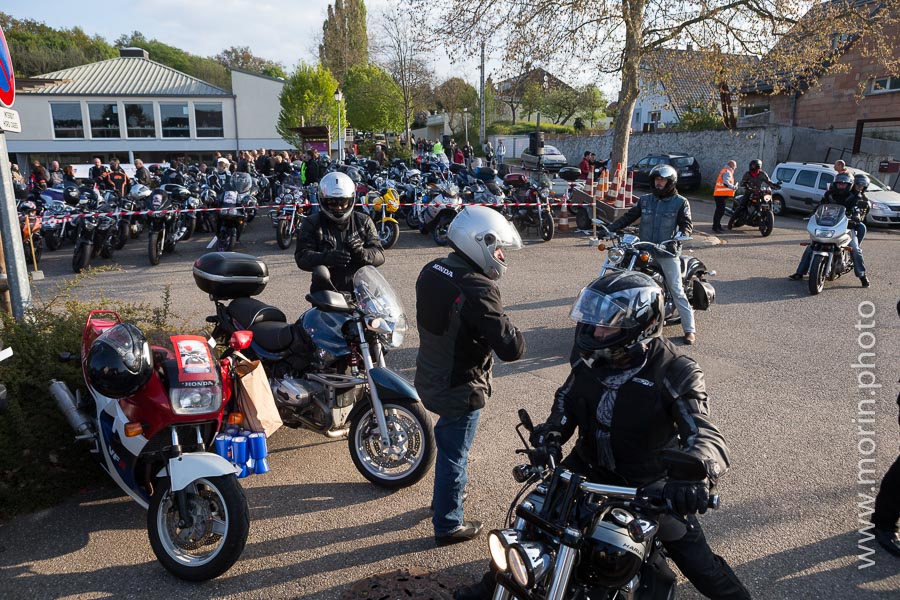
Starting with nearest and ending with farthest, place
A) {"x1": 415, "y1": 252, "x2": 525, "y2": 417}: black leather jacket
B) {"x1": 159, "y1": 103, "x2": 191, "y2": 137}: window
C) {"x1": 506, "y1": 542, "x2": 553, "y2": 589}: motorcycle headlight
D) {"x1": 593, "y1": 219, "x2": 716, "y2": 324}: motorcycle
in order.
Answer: {"x1": 506, "y1": 542, "x2": 553, "y2": 589}: motorcycle headlight → {"x1": 415, "y1": 252, "x2": 525, "y2": 417}: black leather jacket → {"x1": 593, "y1": 219, "x2": 716, "y2": 324}: motorcycle → {"x1": 159, "y1": 103, "x2": 191, "y2": 137}: window

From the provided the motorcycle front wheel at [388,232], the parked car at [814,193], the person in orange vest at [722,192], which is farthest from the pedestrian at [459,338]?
the parked car at [814,193]

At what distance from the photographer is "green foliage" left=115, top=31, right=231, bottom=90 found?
238 feet

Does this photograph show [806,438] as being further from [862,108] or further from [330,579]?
[862,108]

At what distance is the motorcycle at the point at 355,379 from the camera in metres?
3.90

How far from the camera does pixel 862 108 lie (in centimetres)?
2433

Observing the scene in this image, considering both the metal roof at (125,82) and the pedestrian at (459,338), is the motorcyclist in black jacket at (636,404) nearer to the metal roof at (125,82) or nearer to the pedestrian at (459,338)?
the pedestrian at (459,338)

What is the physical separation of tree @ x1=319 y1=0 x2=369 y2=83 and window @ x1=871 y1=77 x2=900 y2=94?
36.3 meters

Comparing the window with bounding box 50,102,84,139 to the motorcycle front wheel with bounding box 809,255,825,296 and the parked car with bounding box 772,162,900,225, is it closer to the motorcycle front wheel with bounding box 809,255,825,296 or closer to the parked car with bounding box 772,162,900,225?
the parked car with bounding box 772,162,900,225

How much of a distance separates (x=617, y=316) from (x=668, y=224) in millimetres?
5131

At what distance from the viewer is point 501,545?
203 centimetres

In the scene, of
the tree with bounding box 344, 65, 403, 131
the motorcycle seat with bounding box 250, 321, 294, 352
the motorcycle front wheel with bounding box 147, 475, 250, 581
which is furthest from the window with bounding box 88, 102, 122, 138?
the motorcycle front wheel with bounding box 147, 475, 250, 581

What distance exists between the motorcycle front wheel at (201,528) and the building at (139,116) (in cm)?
4434

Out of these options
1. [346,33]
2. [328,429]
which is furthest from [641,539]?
[346,33]

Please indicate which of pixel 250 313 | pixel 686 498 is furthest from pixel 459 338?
pixel 250 313
